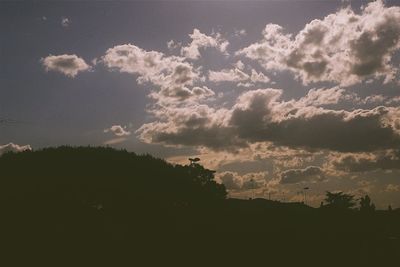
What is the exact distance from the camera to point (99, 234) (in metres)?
29.0

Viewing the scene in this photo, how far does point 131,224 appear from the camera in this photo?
30.3 meters

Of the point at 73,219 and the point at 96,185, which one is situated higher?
the point at 96,185

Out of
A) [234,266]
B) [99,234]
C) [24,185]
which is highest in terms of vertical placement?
[24,185]

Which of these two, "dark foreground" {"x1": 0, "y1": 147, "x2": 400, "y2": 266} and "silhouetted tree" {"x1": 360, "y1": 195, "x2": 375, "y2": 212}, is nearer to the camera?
"dark foreground" {"x1": 0, "y1": 147, "x2": 400, "y2": 266}

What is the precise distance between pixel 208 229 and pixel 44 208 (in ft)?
39.6

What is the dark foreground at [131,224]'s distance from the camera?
91.7 feet

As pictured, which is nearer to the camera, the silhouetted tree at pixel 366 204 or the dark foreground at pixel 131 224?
the dark foreground at pixel 131 224

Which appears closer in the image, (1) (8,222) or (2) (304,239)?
(1) (8,222)

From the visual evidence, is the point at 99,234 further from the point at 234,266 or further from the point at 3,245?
the point at 234,266

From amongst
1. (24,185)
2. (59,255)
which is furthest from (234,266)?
(24,185)

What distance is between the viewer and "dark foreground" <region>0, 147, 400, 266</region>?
2794 centimetres

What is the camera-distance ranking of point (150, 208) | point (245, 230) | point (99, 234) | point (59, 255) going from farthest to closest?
point (245, 230) → point (150, 208) → point (99, 234) → point (59, 255)

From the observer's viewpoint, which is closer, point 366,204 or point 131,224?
point 131,224

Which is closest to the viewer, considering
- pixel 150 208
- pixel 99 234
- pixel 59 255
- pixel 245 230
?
pixel 59 255
